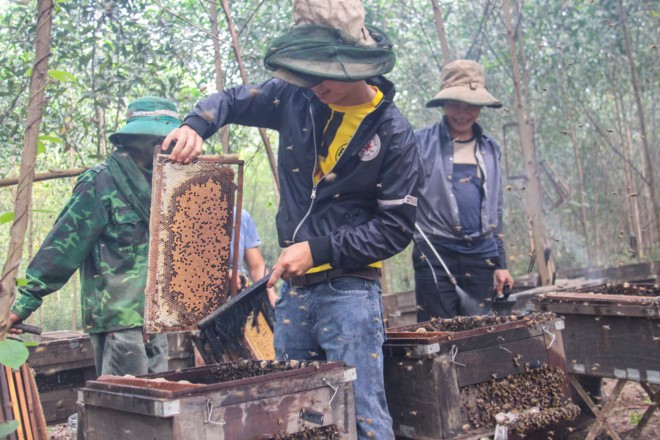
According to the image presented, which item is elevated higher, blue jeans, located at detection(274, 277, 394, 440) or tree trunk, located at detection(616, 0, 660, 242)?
tree trunk, located at detection(616, 0, 660, 242)

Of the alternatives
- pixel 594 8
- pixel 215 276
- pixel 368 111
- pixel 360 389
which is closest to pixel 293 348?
pixel 360 389

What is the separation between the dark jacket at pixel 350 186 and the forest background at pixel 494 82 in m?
4.43

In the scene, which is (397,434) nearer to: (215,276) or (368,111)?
(215,276)

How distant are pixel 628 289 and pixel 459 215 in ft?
4.16

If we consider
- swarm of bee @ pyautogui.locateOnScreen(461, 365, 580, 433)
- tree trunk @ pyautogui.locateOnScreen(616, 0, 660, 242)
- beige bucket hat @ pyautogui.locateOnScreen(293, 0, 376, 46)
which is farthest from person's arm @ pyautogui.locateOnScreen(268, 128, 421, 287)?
tree trunk @ pyautogui.locateOnScreen(616, 0, 660, 242)

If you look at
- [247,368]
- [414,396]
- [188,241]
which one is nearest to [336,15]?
[188,241]

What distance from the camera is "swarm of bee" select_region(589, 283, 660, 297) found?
15.7 ft

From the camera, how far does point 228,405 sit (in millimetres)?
2498

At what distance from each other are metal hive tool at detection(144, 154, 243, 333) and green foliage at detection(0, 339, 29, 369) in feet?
4.25

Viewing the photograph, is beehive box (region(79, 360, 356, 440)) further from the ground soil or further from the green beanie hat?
the ground soil

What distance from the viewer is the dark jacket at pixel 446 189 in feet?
15.8

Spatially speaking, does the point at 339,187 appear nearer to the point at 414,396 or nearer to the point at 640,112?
the point at 414,396

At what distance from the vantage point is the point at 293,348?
128 inches

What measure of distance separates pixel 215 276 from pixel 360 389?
41.0 inches
